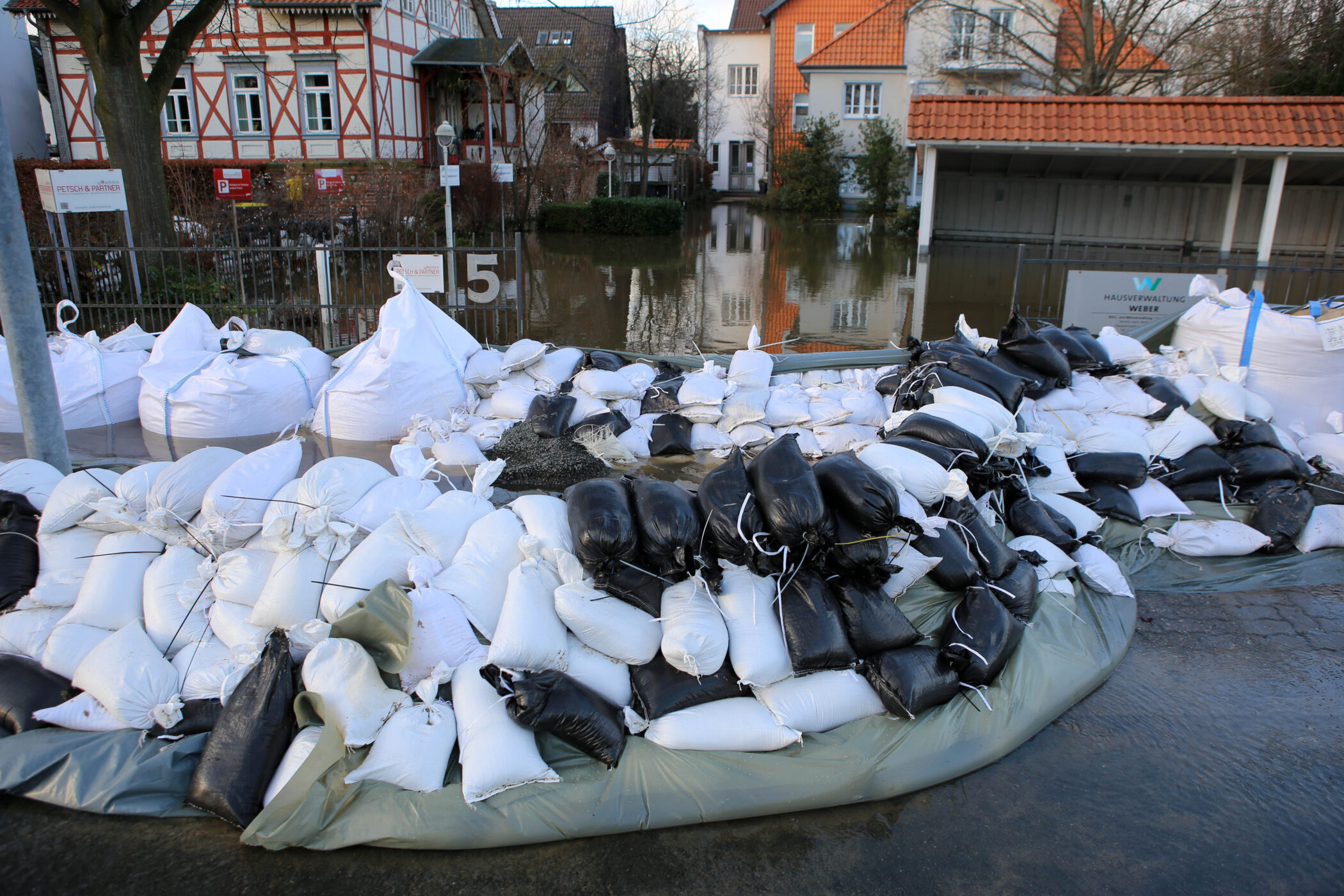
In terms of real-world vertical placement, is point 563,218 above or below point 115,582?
above

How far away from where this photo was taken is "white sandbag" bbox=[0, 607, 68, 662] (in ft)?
9.64

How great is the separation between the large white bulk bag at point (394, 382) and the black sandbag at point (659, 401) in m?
1.14

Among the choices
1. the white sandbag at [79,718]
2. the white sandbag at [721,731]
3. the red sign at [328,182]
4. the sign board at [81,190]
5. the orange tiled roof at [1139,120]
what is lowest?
the white sandbag at [721,731]

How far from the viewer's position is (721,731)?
2715 millimetres

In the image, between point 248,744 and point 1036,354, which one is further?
point 1036,354

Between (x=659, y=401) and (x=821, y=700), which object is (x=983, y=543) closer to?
(x=821, y=700)

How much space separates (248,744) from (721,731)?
146 centimetres

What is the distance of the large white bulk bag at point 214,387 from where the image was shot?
5.05 meters

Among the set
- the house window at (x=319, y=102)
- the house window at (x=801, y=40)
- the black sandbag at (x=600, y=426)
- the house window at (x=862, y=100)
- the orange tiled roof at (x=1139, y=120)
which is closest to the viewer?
the black sandbag at (x=600, y=426)

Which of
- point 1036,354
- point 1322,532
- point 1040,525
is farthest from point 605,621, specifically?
point 1322,532

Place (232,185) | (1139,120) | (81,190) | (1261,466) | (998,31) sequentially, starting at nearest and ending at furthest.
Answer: (1261,466) < (81,190) < (1139,120) < (232,185) < (998,31)

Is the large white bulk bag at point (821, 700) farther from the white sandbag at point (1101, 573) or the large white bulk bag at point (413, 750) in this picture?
the white sandbag at point (1101, 573)

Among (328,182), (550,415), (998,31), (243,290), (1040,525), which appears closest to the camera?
(1040,525)

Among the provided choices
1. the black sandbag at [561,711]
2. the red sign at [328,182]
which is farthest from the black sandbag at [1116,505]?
the red sign at [328,182]
